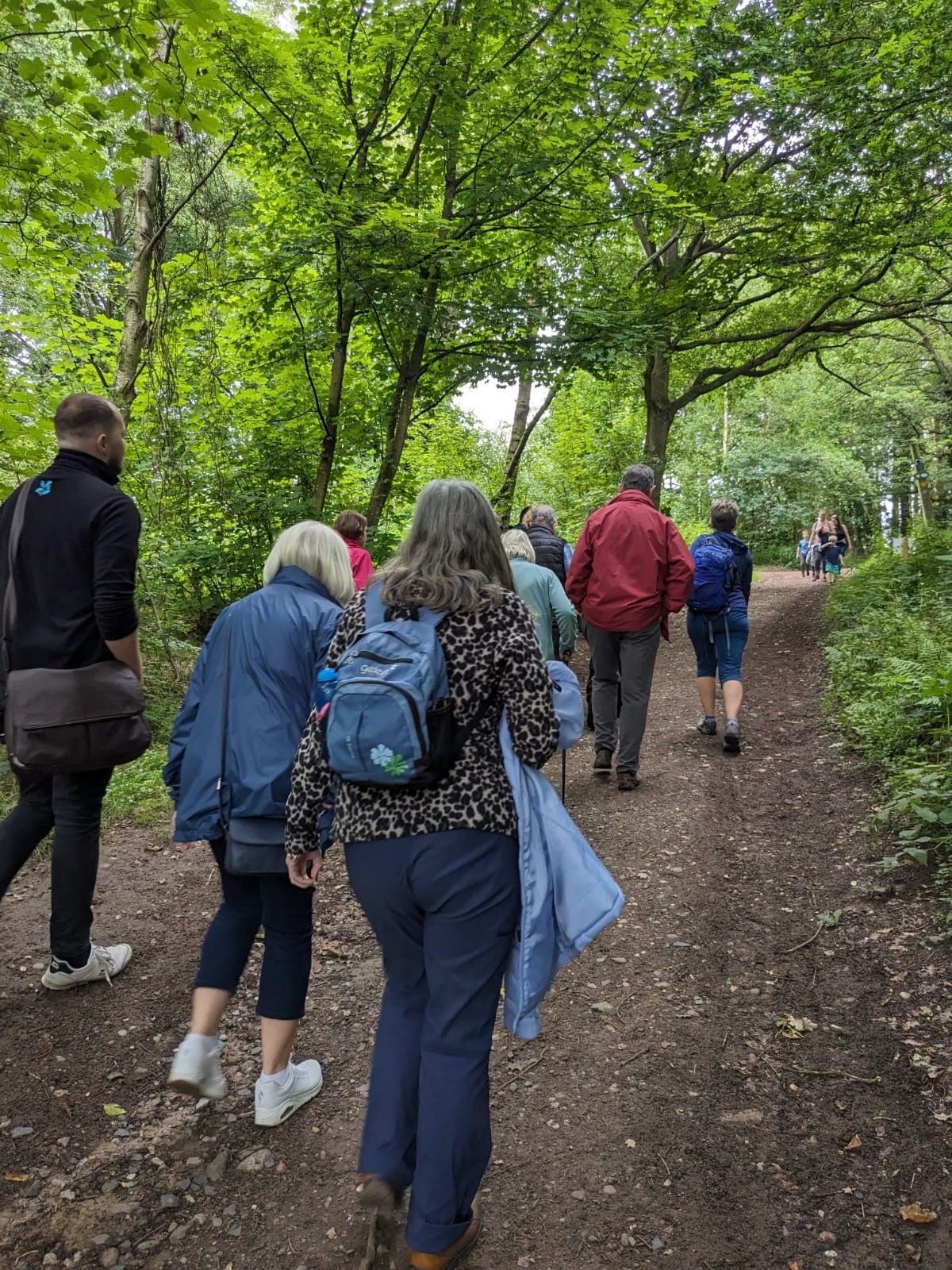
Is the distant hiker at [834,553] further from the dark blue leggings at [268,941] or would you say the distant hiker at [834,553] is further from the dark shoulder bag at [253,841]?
the dark shoulder bag at [253,841]

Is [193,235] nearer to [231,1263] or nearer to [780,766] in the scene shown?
[780,766]

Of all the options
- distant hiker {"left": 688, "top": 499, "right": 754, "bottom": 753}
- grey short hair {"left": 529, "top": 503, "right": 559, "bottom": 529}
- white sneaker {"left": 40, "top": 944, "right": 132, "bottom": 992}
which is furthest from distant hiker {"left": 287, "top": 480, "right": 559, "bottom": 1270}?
grey short hair {"left": 529, "top": 503, "right": 559, "bottom": 529}

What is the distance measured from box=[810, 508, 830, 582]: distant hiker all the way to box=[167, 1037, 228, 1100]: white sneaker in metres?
22.8

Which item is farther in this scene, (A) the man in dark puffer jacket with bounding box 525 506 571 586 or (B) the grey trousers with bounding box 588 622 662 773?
(A) the man in dark puffer jacket with bounding box 525 506 571 586

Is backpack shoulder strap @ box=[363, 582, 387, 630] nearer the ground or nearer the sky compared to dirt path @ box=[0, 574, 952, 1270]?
nearer the sky

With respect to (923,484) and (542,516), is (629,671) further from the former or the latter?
(923,484)

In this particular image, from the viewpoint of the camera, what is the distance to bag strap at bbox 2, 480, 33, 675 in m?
3.36

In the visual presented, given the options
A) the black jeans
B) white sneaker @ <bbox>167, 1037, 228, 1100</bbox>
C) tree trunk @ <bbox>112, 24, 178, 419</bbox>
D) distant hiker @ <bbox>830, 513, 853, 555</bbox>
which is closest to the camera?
white sneaker @ <bbox>167, 1037, 228, 1100</bbox>

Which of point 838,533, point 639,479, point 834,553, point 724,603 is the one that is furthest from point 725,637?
point 838,533

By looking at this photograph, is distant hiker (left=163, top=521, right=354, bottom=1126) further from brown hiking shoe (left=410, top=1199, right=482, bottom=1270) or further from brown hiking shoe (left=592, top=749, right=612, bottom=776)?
brown hiking shoe (left=592, top=749, right=612, bottom=776)

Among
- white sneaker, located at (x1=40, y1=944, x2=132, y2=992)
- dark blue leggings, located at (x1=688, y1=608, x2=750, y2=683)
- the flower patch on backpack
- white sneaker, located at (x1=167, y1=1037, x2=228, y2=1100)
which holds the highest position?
dark blue leggings, located at (x1=688, y1=608, x2=750, y2=683)

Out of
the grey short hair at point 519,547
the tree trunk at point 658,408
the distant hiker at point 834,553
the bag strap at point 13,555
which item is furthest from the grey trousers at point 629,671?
the distant hiker at point 834,553

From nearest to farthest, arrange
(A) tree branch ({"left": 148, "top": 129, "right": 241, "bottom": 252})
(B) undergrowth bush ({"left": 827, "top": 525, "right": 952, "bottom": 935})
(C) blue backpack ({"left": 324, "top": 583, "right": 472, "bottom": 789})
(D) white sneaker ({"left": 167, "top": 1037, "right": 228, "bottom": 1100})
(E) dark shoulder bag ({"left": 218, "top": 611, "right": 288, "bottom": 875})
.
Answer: (C) blue backpack ({"left": 324, "top": 583, "right": 472, "bottom": 789}) → (D) white sneaker ({"left": 167, "top": 1037, "right": 228, "bottom": 1100}) → (E) dark shoulder bag ({"left": 218, "top": 611, "right": 288, "bottom": 875}) → (B) undergrowth bush ({"left": 827, "top": 525, "right": 952, "bottom": 935}) → (A) tree branch ({"left": 148, "top": 129, "right": 241, "bottom": 252})

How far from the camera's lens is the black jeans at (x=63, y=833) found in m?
3.52
